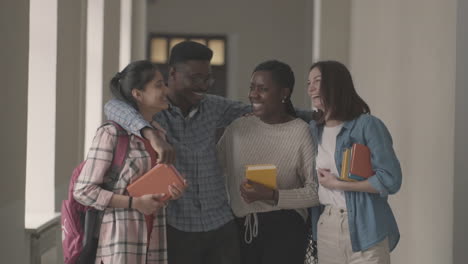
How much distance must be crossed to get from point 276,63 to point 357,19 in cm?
288

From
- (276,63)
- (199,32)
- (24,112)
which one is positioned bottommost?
(24,112)

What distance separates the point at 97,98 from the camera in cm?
648

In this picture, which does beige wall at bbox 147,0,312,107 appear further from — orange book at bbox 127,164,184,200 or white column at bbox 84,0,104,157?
orange book at bbox 127,164,184,200

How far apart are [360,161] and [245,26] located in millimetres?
9674

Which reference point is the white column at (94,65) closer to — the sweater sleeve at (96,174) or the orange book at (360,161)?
the sweater sleeve at (96,174)

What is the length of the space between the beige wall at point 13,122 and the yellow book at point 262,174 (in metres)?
1.16

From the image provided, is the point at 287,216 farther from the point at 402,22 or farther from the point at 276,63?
the point at 402,22

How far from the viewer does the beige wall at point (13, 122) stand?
302cm

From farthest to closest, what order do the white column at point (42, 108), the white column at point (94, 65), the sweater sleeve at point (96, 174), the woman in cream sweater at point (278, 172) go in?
the white column at point (94, 65), the white column at point (42, 108), the woman in cream sweater at point (278, 172), the sweater sleeve at point (96, 174)

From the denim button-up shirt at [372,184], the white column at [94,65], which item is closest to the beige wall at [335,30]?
the white column at [94,65]

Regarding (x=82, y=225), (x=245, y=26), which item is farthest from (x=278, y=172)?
(x=245, y=26)

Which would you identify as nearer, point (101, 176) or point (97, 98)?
point (101, 176)

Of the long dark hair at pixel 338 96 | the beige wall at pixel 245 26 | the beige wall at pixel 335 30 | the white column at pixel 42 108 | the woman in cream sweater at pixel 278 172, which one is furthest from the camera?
the beige wall at pixel 245 26

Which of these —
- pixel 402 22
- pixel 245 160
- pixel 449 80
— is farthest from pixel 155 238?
pixel 402 22
